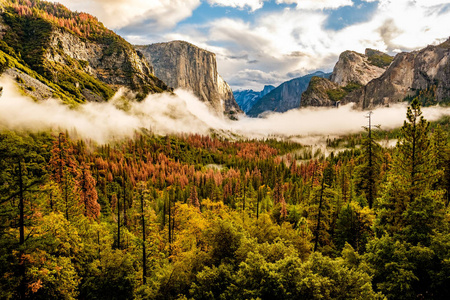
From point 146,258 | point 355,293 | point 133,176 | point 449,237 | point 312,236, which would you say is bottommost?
point 133,176

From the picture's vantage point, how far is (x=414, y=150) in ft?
75.7

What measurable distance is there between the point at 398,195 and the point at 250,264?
15.7 metres

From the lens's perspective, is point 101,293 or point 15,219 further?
point 101,293

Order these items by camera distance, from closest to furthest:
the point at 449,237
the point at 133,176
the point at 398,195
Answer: the point at 449,237, the point at 398,195, the point at 133,176

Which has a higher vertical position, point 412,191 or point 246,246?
point 412,191

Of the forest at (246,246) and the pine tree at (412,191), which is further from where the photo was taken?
the pine tree at (412,191)

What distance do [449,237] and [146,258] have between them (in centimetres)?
2956

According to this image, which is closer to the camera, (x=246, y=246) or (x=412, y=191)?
(x=246, y=246)

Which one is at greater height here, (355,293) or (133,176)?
(355,293)

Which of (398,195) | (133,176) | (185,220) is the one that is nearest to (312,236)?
(398,195)

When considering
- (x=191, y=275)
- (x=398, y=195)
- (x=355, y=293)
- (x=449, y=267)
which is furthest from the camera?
(x=398, y=195)

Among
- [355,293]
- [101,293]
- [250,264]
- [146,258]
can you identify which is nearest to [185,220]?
[146,258]

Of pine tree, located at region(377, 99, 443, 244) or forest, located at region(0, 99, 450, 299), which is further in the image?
pine tree, located at region(377, 99, 443, 244)

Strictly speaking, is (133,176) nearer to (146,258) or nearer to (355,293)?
(146,258)
